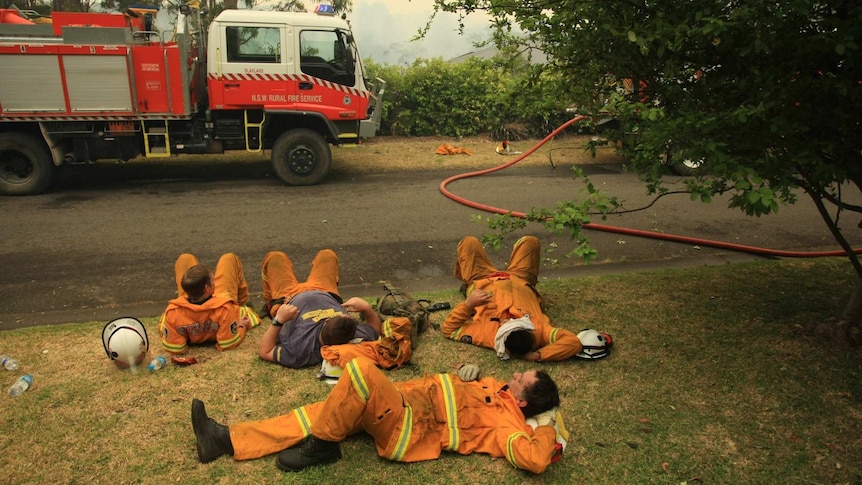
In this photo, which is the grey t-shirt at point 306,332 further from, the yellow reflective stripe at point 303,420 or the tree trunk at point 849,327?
the tree trunk at point 849,327

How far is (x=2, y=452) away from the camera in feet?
11.2

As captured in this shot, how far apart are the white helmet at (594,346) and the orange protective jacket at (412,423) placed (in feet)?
3.48

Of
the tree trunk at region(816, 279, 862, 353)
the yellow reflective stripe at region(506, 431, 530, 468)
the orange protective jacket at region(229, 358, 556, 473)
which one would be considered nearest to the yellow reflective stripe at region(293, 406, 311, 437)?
the orange protective jacket at region(229, 358, 556, 473)

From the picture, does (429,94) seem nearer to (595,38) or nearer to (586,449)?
(595,38)

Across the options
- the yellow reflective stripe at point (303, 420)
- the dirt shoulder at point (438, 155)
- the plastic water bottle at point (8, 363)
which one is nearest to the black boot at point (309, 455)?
the yellow reflective stripe at point (303, 420)

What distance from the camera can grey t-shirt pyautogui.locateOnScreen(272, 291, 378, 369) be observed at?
4.39 metres

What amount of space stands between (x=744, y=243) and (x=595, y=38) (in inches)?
200

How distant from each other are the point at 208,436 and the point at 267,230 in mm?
4673

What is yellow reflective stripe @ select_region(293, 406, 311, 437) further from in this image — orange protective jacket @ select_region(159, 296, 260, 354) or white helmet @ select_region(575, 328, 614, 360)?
white helmet @ select_region(575, 328, 614, 360)

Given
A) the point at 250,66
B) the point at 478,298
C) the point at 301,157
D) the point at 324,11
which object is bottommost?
the point at 478,298

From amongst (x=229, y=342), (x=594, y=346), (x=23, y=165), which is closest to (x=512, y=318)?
(x=594, y=346)

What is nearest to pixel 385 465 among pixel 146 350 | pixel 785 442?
→ pixel 146 350

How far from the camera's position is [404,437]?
3432mm

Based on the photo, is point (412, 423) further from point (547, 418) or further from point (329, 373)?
point (329, 373)
